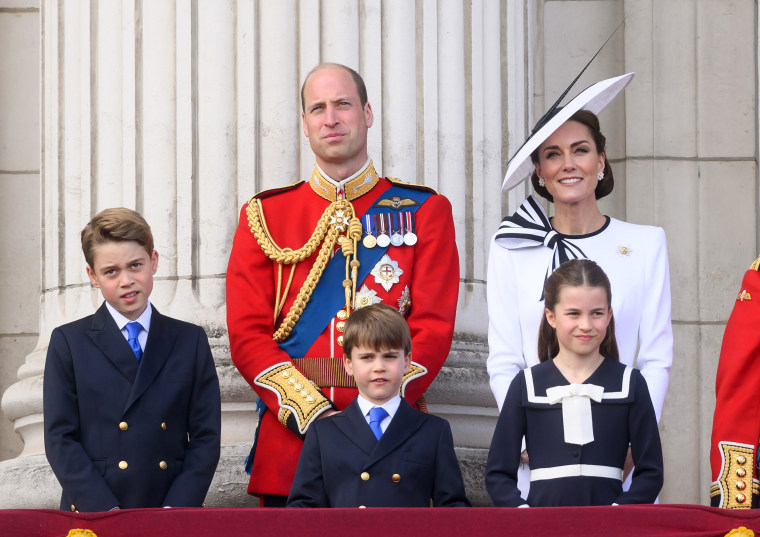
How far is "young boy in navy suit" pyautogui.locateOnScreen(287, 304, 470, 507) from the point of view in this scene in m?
4.46

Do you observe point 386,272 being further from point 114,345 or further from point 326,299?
point 114,345

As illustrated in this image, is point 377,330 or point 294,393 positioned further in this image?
point 294,393

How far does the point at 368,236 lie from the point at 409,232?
136mm

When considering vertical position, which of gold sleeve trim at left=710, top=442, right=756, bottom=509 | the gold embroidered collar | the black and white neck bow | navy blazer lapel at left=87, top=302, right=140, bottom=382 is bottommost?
gold sleeve trim at left=710, top=442, right=756, bottom=509

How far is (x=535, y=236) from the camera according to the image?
500cm

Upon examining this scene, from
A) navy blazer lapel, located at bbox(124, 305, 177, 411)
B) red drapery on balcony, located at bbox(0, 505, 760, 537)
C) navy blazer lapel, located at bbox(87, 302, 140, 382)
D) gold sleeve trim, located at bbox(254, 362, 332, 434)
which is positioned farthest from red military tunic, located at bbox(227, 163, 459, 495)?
red drapery on balcony, located at bbox(0, 505, 760, 537)

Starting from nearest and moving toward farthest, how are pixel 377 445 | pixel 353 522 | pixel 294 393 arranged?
pixel 353 522 → pixel 377 445 → pixel 294 393

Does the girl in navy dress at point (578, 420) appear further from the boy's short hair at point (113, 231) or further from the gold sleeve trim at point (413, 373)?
the boy's short hair at point (113, 231)

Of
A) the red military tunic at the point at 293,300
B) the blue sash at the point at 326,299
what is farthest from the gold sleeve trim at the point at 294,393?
the blue sash at the point at 326,299

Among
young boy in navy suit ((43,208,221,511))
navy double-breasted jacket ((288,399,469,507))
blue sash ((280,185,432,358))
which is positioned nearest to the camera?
navy double-breasted jacket ((288,399,469,507))

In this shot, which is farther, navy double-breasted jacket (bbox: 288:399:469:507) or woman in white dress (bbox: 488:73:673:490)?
woman in white dress (bbox: 488:73:673:490)

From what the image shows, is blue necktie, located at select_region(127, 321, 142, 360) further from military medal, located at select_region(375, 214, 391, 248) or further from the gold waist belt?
military medal, located at select_region(375, 214, 391, 248)

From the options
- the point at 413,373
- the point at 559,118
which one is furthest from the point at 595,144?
the point at 413,373

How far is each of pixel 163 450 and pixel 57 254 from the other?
184cm
